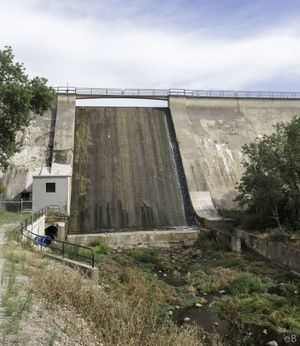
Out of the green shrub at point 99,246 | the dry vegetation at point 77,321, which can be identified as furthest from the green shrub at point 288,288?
the green shrub at point 99,246

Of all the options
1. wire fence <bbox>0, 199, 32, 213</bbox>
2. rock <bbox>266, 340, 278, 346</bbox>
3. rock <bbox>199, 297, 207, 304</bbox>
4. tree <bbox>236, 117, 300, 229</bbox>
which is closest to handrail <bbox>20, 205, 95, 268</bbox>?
wire fence <bbox>0, 199, 32, 213</bbox>

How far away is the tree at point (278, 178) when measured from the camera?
70.7 feet

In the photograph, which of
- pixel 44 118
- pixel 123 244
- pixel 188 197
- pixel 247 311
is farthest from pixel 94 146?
pixel 247 311

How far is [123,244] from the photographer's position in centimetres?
2433

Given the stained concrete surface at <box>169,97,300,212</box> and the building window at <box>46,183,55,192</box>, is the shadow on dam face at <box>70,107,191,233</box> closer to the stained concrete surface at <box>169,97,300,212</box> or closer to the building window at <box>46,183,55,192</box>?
the stained concrete surface at <box>169,97,300,212</box>

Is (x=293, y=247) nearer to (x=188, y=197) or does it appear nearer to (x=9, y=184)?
(x=188, y=197)

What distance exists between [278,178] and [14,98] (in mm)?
14657

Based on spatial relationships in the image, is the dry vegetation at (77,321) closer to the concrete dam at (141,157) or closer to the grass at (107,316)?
the grass at (107,316)

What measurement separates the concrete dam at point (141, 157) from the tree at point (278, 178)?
5630 mm

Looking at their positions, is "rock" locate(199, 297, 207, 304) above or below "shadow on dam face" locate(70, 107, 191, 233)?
below

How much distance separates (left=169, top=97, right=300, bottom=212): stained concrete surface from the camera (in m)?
30.6

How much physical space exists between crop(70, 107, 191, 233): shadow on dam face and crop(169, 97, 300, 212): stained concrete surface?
1.26m

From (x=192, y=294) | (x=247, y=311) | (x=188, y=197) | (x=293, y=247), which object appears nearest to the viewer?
(x=247, y=311)

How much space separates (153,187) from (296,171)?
37.0 feet
